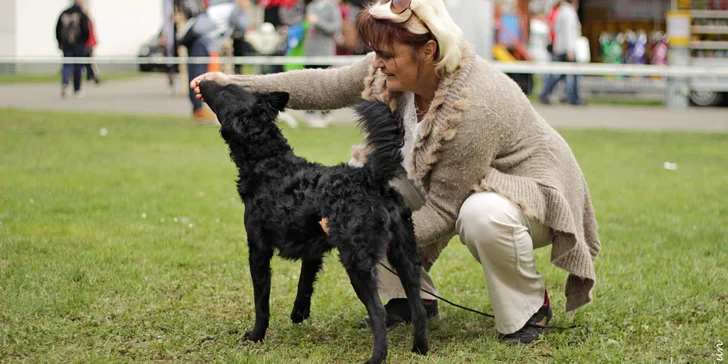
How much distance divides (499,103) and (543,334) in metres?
1.05

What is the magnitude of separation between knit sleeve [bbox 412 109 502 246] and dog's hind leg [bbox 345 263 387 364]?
377mm

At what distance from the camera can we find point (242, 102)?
3.38 m

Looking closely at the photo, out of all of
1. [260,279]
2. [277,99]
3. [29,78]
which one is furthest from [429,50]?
[29,78]

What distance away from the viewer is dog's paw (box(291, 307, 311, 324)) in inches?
150

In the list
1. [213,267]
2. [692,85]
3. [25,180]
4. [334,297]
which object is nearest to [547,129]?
[334,297]

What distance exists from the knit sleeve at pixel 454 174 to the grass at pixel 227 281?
52cm

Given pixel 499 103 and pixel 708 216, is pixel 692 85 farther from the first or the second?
pixel 499 103

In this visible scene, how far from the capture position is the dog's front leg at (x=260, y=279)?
Answer: 342cm

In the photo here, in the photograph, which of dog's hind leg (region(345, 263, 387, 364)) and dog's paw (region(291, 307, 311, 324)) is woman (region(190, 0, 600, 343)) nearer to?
dog's hind leg (region(345, 263, 387, 364))

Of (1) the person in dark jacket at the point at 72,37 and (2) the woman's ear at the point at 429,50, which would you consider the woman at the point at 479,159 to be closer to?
(2) the woman's ear at the point at 429,50

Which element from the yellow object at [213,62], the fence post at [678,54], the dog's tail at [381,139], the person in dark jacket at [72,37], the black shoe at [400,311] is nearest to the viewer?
the dog's tail at [381,139]

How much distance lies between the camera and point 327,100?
3.87 m

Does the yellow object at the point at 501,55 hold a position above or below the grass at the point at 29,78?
above

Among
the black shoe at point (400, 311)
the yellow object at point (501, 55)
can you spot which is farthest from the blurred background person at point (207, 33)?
the black shoe at point (400, 311)
